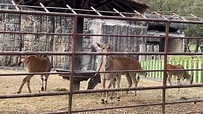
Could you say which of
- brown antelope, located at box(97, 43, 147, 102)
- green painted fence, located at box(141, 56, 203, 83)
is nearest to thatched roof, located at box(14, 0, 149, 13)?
brown antelope, located at box(97, 43, 147, 102)

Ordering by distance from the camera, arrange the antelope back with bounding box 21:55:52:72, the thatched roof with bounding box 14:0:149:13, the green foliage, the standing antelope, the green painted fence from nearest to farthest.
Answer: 1. the standing antelope
2. the thatched roof with bounding box 14:0:149:13
3. the antelope back with bounding box 21:55:52:72
4. the green painted fence
5. the green foliage

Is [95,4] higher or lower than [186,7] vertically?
lower

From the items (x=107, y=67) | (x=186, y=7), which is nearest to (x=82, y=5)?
(x=107, y=67)

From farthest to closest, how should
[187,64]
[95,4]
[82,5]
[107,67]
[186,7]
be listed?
1. [186,7]
2. [187,64]
3. [95,4]
4. [82,5]
5. [107,67]

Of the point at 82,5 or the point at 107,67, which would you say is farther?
the point at 82,5

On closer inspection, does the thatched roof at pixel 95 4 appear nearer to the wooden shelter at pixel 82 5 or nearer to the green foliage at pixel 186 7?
the wooden shelter at pixel 82 5

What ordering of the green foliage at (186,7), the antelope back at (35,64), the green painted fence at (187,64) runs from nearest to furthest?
the antelope back at (35,64)
the green painted fence at (187,64)
the green foliage at (186,7)

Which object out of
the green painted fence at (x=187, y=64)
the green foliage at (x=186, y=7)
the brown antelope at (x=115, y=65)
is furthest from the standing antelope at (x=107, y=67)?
the green foliage at (x=186, y=7)

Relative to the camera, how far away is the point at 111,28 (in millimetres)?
15672

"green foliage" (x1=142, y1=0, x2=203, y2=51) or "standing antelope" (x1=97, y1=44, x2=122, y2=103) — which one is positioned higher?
"green foliage" (x1=142, y1=0, x2=203, y2=51)

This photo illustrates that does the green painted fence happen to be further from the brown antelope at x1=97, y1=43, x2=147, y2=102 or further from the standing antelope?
the standing antelope

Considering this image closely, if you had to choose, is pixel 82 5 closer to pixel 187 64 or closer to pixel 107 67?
pixel 107 67

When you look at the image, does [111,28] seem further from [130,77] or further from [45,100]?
[45,100]

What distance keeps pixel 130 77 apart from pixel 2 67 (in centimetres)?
707
